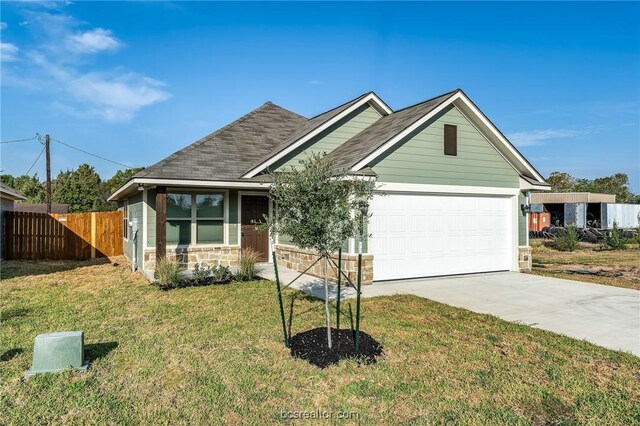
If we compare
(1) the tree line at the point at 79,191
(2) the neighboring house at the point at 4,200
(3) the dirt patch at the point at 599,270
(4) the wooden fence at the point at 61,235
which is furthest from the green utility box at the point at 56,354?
(1) the tree line at the point at 79,191

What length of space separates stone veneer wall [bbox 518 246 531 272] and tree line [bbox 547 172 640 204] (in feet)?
182

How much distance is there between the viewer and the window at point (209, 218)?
39.0 feet

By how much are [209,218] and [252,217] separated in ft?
4.79

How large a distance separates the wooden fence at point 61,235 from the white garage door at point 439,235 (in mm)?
13427

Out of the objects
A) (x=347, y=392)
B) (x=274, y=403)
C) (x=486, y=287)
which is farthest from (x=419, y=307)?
(x=274, y=403)

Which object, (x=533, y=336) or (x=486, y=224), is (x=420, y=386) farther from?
(x=486, y=224)

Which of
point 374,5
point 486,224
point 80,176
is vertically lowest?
point 486,224

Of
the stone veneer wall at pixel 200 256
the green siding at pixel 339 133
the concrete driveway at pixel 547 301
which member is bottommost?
the concrete driveway at pixel 547 301

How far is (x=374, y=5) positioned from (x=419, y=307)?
32.4ft

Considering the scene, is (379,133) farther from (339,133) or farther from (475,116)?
(475,116)

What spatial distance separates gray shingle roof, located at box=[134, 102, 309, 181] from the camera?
10.9 meters

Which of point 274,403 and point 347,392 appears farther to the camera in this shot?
point 347,392

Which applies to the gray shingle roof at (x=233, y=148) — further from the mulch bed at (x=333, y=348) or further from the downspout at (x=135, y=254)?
the mulch bed at (x=333, y=348)

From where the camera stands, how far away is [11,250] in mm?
15609
